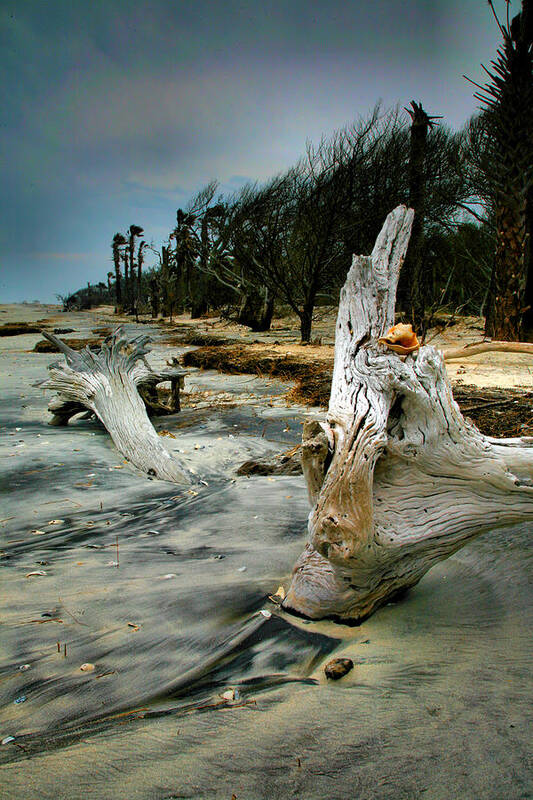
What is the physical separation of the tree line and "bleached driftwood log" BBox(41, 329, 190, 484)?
17.1 feet

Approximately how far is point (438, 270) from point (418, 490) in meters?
21.0

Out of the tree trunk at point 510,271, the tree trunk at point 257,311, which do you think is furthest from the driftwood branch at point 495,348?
the tree trunk at point 257,311

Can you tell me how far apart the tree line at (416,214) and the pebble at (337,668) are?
303 inches

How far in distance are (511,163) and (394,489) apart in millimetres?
9849

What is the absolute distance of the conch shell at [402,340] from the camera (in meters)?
2.76

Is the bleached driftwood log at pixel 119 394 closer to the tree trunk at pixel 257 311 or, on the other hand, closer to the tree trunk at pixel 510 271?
the tree trunk at pixel 510 271

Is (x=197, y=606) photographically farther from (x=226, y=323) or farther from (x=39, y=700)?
(x=226, y=323)

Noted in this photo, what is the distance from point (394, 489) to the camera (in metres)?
1.91

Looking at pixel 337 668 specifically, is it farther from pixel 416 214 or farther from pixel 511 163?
pixel 416 214

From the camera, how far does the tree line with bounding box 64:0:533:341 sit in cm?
923

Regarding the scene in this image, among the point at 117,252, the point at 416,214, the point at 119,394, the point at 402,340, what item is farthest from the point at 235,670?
the point at 117,252

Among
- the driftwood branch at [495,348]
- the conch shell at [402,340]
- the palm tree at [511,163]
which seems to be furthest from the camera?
the palm tree at [511,163]

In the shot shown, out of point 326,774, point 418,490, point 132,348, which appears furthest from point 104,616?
point 132,348

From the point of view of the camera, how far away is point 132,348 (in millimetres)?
5629
